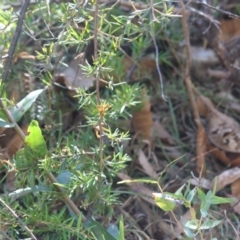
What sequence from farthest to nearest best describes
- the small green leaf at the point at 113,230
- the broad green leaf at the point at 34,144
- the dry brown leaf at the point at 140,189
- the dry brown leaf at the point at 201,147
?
the dry brown leaf at the point at 201,147 < the dry brown leaf at the point at 140,189 < the small green leaf at the point at 113,230 < the broad green leaf at the point at 34,144

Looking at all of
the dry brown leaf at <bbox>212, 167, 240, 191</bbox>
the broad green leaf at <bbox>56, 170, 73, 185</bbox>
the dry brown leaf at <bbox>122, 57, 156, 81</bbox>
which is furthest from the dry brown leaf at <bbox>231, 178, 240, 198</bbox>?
the broad green leaf at <bbox>56, 170, 73, 185</bbox>

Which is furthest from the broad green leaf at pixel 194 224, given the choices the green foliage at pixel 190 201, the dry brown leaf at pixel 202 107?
the dry brown leaf at pixel 202 107

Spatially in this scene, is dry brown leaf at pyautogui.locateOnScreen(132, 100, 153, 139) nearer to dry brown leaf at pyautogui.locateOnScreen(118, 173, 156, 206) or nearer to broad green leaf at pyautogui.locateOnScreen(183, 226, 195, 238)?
dry brown leaf at pyautogui.locateOnScreen(118, 173, 156, 206)

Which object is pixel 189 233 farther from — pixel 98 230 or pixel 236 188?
pixel 236 188

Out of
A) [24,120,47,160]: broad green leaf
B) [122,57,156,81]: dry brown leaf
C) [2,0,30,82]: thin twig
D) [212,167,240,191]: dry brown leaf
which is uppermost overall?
[2,0,30,82]: thin twig

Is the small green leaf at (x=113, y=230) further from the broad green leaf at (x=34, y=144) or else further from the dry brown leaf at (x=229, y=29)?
the dry brown leaf at (x=229, y=29)
